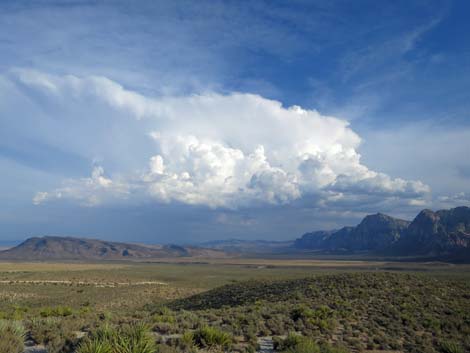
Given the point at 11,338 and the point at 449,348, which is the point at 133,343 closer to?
the point at 11,338

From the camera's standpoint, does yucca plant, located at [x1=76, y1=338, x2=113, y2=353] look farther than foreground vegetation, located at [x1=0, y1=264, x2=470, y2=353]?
No

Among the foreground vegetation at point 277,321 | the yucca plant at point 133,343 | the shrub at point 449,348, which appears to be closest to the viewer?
the yucca plant at point 133,343

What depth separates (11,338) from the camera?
1216cm

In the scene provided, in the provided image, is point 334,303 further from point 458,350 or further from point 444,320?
point 458,350

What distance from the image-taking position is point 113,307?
120ft

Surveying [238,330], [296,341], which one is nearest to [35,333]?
[238,330]

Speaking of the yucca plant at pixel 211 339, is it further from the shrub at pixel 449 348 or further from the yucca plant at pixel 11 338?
the shrub at pixel 449 348

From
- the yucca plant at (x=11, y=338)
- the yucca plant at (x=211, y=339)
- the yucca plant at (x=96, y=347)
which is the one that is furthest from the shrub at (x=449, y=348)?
the yucca plant at (x=11, y=338)

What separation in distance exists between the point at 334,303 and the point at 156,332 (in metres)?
14.4

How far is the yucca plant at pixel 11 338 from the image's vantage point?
11.2m

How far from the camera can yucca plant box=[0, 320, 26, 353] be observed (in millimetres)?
11211

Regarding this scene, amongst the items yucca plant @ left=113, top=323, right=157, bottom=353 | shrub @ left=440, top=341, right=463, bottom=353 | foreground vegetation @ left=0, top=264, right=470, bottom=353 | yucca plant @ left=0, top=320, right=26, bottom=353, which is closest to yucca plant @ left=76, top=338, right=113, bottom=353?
foreground vegetation @ left=0, top=264, right=470, bottom=353

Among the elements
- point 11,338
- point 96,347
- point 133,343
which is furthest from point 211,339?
point 11,338

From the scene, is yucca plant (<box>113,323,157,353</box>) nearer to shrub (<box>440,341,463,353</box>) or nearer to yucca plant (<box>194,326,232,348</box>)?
yucca plant (<box>194,326,232,348</box>)
